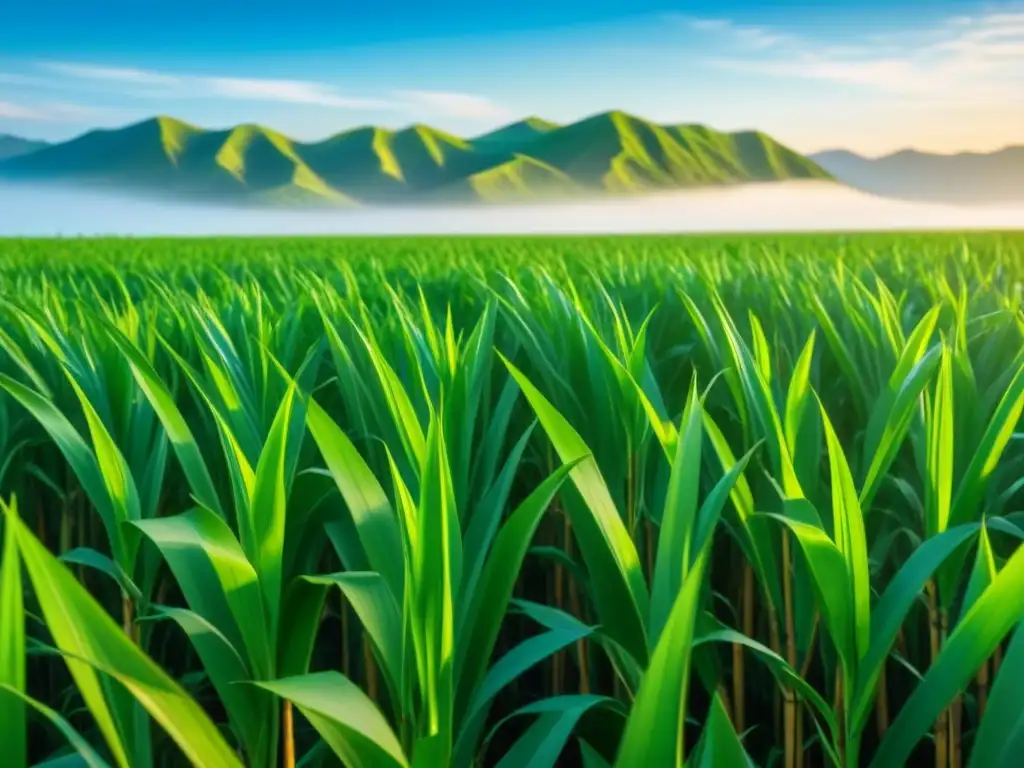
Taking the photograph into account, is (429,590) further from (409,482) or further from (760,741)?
(760,741)

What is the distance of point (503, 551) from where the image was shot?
687 mm

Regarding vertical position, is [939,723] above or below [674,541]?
below

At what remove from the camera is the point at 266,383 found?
1.13 meters

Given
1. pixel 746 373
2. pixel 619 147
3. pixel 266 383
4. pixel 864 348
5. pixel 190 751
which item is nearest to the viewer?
pixel 190 751

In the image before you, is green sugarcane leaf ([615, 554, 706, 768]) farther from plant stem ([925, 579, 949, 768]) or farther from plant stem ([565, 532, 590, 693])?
plant stem ([565, 532, 590, 693])

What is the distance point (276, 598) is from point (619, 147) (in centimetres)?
10642

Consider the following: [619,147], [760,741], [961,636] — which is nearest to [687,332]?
[760,741]

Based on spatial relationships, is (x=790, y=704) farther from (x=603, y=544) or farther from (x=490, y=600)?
(x=490, y=600)

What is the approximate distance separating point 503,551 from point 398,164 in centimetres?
10880

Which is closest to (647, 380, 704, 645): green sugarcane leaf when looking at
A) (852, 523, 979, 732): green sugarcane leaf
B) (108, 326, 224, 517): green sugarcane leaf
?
(852, 523, 979, 732): green sugarcane leaf

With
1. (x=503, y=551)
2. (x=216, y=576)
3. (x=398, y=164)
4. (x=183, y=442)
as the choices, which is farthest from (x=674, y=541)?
(x=398, y=164)

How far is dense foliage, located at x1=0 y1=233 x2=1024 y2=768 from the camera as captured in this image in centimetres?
56

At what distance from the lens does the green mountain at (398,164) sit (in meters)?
101

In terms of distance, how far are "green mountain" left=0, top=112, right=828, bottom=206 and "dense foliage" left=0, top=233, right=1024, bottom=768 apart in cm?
9820
